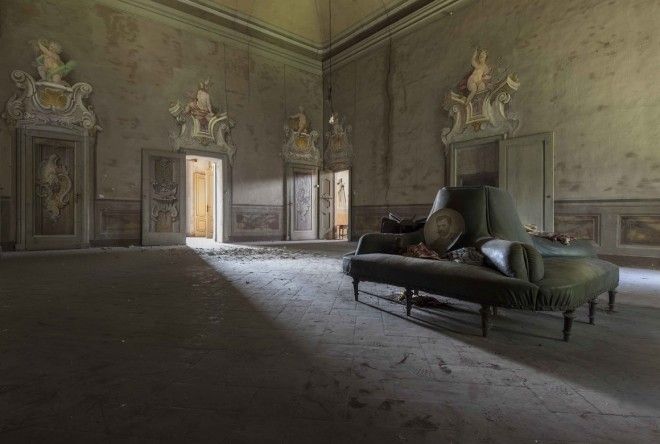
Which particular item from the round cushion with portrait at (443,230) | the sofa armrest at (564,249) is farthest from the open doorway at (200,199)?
the sofa armrest at (564,249)

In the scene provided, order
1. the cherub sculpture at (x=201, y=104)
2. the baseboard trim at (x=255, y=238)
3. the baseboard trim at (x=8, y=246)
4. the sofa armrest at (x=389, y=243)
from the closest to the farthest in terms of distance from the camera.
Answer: the sofa armrest at (x=389, y=243) < the baseboard trim at (x=8, y=246) < the cherub sculpture at (x=201, y=104) < the baseboard trim at (x=255, y=238)

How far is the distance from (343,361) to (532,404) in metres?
0.97

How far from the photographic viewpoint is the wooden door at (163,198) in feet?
29.6

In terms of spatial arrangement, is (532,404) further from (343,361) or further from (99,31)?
(99,31)

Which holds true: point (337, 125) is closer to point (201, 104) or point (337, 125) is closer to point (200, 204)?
point (201, 104)

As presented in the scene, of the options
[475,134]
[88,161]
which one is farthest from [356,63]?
[88,161]

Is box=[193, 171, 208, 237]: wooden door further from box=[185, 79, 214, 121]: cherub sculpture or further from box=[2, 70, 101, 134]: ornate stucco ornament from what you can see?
box=[2, 70, 101, 134]: ornate stucco ornament

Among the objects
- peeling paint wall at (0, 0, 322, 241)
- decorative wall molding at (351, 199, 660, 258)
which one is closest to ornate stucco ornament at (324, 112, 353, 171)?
peeling paint wall at (0, 0, 322, 241)

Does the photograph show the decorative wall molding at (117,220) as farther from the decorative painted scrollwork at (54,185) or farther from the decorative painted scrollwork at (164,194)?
the decorative painted scrollwork at (54,185)

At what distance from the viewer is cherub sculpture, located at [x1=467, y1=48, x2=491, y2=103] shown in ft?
25.7

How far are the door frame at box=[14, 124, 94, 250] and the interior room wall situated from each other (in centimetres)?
813

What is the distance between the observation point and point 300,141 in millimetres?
11570

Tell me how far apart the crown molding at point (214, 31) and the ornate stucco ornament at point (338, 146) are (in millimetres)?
2159

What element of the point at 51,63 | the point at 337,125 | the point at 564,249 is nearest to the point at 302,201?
the point at 337,125
